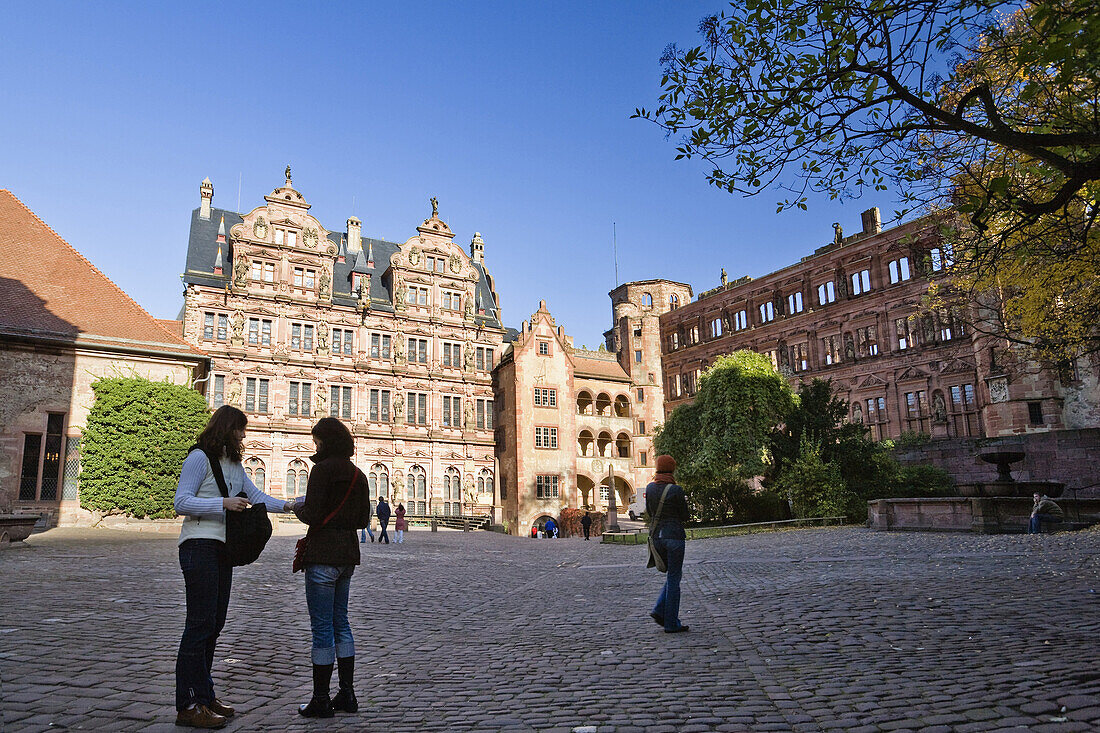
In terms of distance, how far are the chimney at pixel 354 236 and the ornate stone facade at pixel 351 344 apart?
0.09m

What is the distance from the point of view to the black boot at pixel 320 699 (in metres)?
4.86

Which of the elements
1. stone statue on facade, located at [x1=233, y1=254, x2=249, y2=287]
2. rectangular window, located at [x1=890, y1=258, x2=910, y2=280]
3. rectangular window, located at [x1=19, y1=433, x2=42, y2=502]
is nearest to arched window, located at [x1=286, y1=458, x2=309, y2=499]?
stone statue on facade, located at [x1=233, y1=254, x2=249, y2=287]

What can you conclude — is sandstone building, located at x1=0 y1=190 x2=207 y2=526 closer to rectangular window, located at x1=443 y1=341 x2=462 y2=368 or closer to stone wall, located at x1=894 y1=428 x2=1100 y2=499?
rectangular window, located at x1=443 y1=341 x2=462 y2=368

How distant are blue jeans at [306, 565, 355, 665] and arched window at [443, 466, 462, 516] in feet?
134

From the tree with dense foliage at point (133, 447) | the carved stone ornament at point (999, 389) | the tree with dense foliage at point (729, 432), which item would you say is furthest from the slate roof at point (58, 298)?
the carved stone ornament at point (999, 389)

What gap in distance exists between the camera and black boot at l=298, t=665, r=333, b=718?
4.86 metres

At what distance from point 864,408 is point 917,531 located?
91.0ft

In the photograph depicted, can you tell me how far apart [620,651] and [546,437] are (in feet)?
134

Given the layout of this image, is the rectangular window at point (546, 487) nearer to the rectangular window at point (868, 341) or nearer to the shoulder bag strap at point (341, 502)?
the rectangular window at point (868, 341)

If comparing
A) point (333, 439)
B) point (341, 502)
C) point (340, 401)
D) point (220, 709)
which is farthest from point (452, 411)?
point (220, 709)

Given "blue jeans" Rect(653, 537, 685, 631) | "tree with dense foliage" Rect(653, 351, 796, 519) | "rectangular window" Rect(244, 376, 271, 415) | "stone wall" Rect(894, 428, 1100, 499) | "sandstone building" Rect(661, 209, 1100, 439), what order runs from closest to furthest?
1. "blue jeans" Rect(653, 537, 685, 631)
2. "stone wall" Rect(894, 428, 1100, 499)
3. "tree with dense foliage" Rect(653, 351, 796, 519)
4. "sandstone building" Rect(661, 209, 1100, 439)
5. "rectangular window" Rect(244, 376, 271, 415)

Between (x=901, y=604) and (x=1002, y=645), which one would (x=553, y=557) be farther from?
(x=1002, y=645)

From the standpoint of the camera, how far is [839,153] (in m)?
8.23

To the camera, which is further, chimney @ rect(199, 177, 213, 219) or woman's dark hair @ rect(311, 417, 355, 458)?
chimney @ rect(199, 177, 213, 219)
